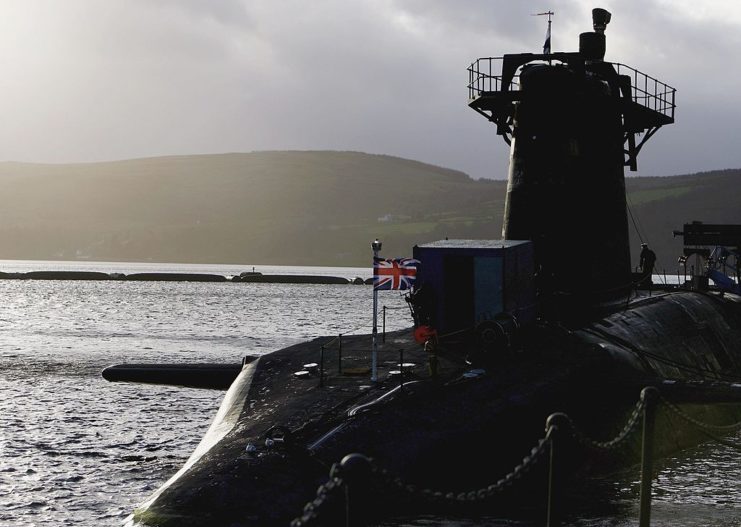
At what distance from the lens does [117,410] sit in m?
30.0

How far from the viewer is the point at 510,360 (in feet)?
63.1

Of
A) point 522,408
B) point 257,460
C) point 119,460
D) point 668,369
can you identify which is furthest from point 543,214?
point 257,460

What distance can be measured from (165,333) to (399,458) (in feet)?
184

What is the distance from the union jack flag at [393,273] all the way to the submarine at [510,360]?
3.71 ft

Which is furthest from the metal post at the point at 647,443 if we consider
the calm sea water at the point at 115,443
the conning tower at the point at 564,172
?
the conning tower at the point at 564,172

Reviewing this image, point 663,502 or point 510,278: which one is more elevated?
point 510,278

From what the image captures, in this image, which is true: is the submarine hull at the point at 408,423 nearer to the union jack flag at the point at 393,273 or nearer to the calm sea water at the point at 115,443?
the calm sea water at the point at 115,443

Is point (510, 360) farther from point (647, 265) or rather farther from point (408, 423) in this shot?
point (647, 265)

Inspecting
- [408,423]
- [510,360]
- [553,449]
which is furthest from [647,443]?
[510,360]

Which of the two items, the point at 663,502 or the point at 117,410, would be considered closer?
the point at 663,502

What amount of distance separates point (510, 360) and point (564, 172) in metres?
9.41

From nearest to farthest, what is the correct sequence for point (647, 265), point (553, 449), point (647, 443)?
1. point (553, 449)
2. point (647, 443)
3. point (647, 265)

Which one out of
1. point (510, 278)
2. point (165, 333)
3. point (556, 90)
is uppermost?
point (556, 90)

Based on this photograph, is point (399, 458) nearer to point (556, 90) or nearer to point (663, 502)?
point (663, 502)
